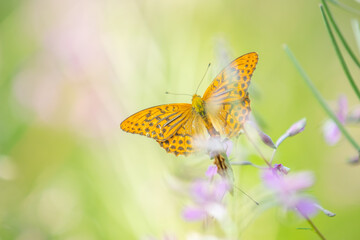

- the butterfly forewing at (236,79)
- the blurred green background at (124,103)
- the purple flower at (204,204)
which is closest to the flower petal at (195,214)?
the purple flower at (204,204)

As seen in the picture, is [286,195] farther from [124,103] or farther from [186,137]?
[124,103]

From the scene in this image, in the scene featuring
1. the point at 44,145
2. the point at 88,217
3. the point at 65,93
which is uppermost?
the point at 65,93

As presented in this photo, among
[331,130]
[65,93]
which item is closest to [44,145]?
[65,93]

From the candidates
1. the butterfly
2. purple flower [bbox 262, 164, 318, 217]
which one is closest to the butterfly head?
the butterfly

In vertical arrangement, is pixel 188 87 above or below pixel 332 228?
above

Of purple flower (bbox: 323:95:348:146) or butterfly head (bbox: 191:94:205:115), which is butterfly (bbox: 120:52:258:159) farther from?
purple flower (bbox: 323:95:348:146)

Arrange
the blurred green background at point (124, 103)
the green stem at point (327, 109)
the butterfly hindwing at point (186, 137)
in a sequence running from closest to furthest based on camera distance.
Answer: the green stem at point (327, 109), the butterfly hindwing at point (186, 137), the blurred green background at point (124, 103)

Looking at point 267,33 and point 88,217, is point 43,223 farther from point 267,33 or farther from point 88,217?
point 267,33

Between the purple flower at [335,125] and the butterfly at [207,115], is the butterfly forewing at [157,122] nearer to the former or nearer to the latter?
the butterfly at [207,115]
